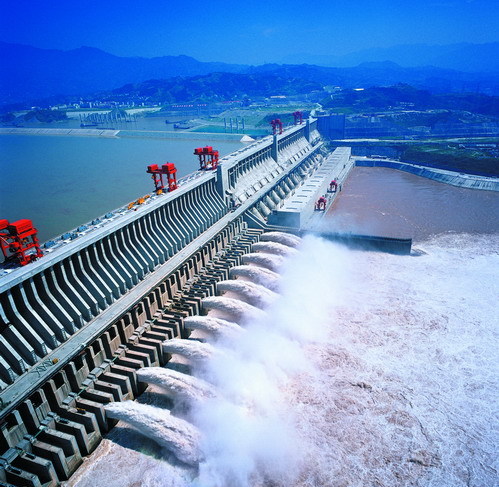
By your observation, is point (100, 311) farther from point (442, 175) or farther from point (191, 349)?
point (442, 175)

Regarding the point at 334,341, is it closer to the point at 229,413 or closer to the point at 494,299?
the point at 229,413

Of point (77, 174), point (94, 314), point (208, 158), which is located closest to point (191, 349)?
point (94, 314)

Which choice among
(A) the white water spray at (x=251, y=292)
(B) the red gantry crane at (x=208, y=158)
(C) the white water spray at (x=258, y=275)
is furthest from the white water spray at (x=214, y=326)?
(B) the red gantry crane at (x=208, y=158)

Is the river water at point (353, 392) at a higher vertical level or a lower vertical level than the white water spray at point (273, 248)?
lower

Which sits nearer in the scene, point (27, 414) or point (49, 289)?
point (27, 414)

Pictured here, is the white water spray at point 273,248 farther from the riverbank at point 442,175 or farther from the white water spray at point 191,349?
the riverbank at point 442,175

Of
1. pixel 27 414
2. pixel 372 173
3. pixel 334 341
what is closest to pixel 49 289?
pixel 27 414
